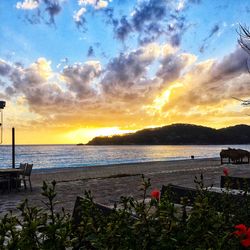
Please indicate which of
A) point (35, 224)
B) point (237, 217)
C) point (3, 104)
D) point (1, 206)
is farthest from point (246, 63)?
point (3, 104)

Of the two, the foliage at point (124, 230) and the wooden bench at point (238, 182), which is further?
the wooden bench at point (238, 182)

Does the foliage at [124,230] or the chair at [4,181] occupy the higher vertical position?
the foliage at [124,230]

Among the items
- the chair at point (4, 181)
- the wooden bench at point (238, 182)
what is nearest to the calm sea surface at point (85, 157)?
the chair at point (4, 181)

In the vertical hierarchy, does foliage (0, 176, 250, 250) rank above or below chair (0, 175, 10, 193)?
above

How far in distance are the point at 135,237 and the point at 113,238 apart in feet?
0.66

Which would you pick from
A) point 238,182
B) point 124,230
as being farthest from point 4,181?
point 124,230

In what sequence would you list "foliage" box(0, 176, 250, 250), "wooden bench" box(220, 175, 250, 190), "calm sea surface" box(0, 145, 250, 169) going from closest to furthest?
"foliage" box(0, 176, 250, 250)
"wooden bench" box(220, 175, 250, 190)
"calm sea surface" box(0, 145, 250, 169)

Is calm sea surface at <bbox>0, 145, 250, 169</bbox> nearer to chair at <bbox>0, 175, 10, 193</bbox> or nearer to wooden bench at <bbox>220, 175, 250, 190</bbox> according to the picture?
chair at <bbox>0, 175, 10, 193</bbox>

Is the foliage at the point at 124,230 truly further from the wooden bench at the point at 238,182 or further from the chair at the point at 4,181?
the chair at the point at 4,181

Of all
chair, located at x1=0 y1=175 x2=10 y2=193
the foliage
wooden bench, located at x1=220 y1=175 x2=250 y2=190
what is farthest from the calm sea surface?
the foliage

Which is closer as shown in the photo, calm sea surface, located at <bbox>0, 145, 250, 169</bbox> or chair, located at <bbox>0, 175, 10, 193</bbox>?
chair, located at <bbox>0, 175, 10, 193</bbox>

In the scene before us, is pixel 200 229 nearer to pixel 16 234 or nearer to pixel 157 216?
pixel 157 216

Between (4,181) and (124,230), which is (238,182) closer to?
(124,230)

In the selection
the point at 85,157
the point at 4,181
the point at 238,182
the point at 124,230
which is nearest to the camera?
the point at 124,230
